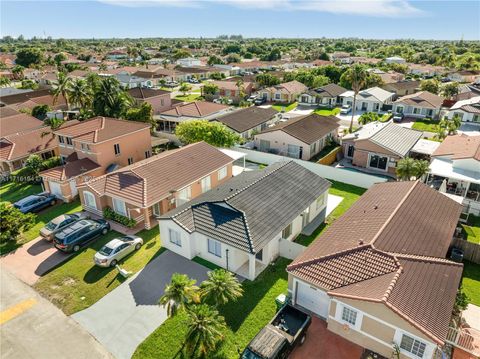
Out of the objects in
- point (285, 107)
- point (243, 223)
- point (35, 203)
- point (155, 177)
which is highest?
point (155, 177)

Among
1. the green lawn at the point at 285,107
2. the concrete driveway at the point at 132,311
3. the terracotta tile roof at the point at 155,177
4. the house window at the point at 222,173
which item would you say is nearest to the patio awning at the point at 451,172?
the house window at the point at 222,173

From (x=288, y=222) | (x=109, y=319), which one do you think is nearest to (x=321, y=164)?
(x=288, y=222)

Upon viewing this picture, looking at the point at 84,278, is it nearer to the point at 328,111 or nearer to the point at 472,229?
the point at 472,229

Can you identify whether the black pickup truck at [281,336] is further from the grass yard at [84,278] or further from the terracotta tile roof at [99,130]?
the terracotta tile roof at [99,130]

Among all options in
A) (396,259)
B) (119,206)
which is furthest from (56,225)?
(396,259)

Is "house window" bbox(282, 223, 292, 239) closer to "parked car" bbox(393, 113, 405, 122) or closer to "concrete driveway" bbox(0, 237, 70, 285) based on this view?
"concrete driveway" bbox(0, 237, 70, 285)

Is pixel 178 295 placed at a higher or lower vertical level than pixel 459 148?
lower
